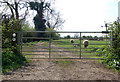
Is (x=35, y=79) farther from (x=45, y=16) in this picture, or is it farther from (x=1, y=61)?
(x=45, y=16)

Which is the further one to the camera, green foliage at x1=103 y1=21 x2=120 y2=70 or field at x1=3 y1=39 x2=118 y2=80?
green foliage at x1=103 y1=21 x2=120 y2=70

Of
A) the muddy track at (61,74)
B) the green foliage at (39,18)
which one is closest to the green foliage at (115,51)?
the muddy track at (61,74)

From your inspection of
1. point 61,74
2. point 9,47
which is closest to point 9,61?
point 9,47

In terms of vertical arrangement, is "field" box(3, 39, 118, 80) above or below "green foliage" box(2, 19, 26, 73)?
below

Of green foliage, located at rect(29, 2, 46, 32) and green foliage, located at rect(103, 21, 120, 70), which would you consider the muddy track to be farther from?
green foliage, located at rect(29, 2, 46, 32)

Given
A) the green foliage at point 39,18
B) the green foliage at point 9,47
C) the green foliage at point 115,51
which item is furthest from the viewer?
the green foliage at point 39,18

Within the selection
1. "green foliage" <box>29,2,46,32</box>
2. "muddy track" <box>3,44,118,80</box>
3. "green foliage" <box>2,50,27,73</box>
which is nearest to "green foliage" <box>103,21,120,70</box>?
"muddy track" <box>3,44,118,80</box>

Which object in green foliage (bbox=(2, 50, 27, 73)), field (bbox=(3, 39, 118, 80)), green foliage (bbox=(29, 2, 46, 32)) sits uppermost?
green foliage (bbox=(29, 2, 46, 32))

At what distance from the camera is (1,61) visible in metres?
5.37

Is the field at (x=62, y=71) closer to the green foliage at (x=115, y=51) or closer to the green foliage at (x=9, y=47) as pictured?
the green foliage at (x=115, y=51)

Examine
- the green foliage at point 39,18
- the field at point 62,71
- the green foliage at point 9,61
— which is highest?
the green foliage at point 39,18

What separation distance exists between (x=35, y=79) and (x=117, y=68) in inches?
108

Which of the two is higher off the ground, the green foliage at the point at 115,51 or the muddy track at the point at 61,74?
the green foliage at the point at 115,51

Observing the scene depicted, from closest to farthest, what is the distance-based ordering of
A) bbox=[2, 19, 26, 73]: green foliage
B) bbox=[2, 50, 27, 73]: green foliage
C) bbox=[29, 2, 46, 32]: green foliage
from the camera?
bbox=[2, 50, 27, 73]: green foliage < bbox=[2, 19, 26, 73]: green foliage < bbox=[29, 2, 46, 32]: green foliage
